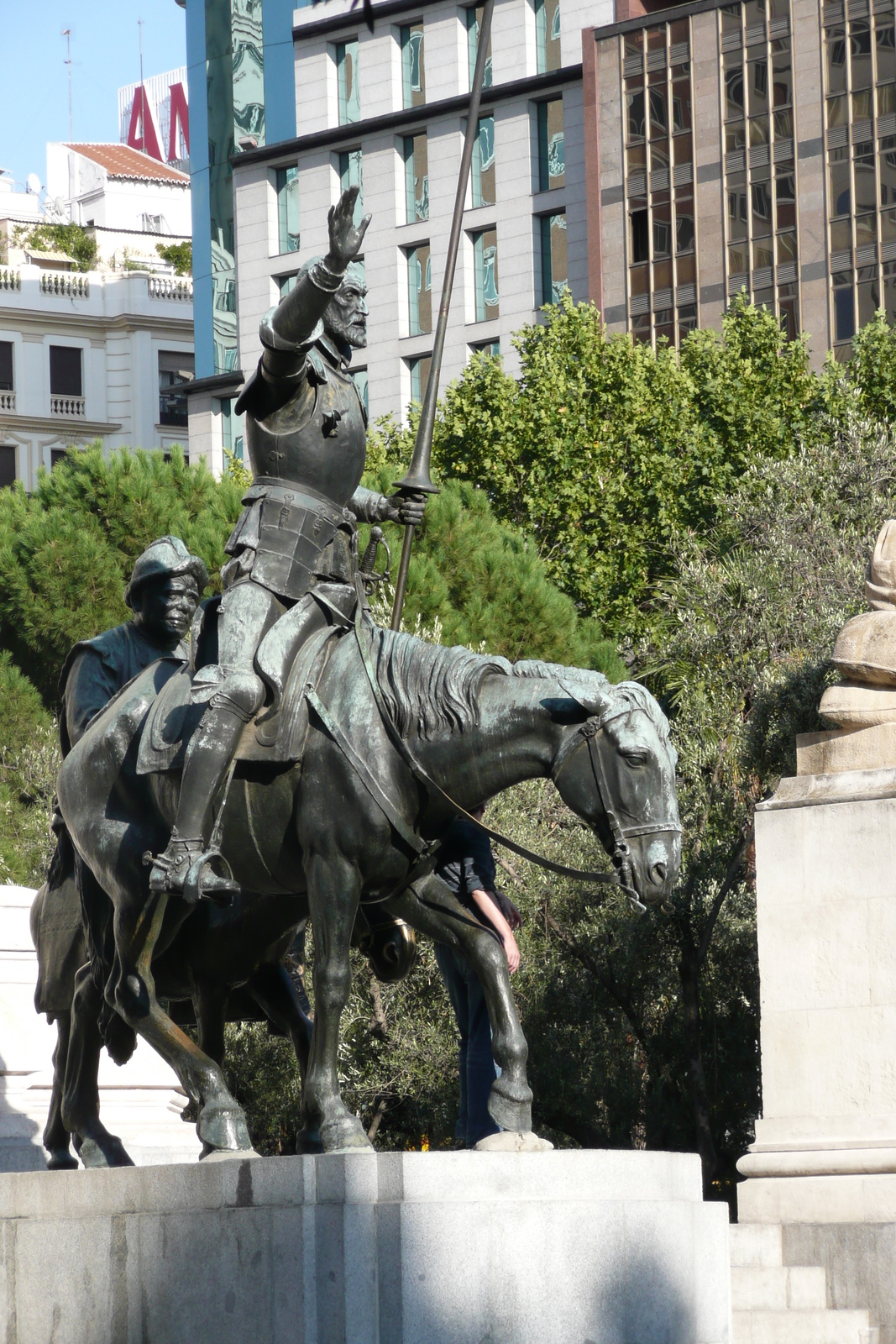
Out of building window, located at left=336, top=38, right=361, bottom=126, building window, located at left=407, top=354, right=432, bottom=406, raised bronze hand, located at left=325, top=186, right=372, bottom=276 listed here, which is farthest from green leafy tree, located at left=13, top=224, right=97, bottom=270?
raised bronze hand, located at left=325, top=186, right=372, bottom=276

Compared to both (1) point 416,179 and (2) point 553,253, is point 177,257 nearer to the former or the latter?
(1) point 416,179

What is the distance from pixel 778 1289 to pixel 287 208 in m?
50.3

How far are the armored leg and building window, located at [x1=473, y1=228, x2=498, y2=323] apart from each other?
1878 inches

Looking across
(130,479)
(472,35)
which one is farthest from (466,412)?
(472,35)

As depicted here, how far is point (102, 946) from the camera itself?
8.56 meters

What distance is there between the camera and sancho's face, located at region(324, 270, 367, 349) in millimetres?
8336

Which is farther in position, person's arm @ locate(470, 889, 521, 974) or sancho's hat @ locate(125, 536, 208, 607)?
sancho's hat @ locate(125, 536, 208, 607)

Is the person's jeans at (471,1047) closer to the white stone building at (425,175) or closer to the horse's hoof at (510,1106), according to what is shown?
the horse's hoof at (510,1106)

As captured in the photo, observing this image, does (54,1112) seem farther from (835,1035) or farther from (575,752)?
(835,1035)

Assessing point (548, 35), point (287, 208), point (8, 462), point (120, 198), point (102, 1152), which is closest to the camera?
point (102, 1152)

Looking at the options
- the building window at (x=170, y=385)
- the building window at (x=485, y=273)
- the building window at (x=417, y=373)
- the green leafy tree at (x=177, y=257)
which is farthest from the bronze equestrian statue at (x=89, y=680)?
the green leafy tree at (x=177, y=257)

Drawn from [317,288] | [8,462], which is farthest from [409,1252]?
[8,462]

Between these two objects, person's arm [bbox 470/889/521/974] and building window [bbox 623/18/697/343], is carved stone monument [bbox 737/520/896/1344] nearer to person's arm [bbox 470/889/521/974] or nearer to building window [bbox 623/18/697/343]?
person's arm [bbox 470/889/521/974]

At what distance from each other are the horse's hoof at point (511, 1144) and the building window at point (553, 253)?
47.3 metres
